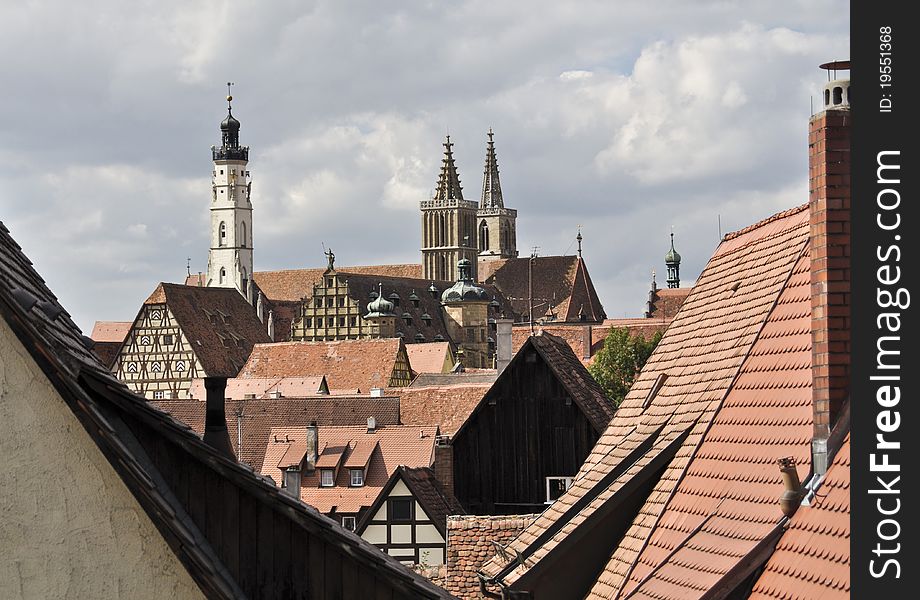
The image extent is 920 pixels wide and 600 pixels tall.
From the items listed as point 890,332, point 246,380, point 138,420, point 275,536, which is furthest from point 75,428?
point 246,380

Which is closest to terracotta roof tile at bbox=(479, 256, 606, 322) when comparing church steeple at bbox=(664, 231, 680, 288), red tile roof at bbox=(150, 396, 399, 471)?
church steeple at bbox=(664, 231, 680, 288)

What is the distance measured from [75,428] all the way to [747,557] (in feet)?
11.0

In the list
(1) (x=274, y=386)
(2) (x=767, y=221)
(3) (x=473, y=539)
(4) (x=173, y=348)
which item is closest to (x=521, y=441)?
(3) (x=473, y=539)

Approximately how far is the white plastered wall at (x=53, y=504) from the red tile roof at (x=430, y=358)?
87381 mm

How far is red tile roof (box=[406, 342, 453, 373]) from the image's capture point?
94.6 m

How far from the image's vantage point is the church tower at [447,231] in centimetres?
16275

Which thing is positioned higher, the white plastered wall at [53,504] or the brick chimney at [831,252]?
the brick chimney at [831,252]

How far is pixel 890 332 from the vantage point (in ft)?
19.1

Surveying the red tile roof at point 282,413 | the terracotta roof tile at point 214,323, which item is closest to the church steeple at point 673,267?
the terracotta roof tile at point 214,323

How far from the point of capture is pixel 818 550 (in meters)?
7.00

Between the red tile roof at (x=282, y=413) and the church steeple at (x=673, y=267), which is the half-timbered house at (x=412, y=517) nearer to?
the red tile roof at (x=282, y=413)

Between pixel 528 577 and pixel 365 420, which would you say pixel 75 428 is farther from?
pixel 365 420

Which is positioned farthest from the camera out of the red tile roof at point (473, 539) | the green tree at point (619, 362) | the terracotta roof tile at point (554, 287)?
the terracotta roof tile at point (554, 287)

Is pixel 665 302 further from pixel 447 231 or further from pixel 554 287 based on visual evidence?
pixel 447 231
